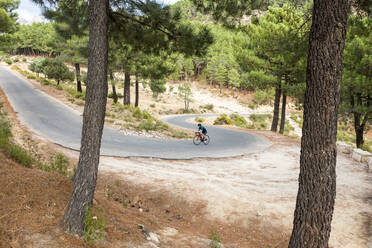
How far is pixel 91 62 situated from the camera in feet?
12.6

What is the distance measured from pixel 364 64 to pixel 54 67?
110 ft

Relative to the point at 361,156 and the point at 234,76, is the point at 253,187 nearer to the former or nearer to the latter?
the point at 361,156

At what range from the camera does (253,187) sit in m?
8.55

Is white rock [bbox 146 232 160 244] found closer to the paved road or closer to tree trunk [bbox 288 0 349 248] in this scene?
tree trunk [bbox 288 0 349 248]

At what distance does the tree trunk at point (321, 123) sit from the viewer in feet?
10.8

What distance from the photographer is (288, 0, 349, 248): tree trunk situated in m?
3.29

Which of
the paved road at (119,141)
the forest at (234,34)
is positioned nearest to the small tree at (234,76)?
the paved road at (119,141)

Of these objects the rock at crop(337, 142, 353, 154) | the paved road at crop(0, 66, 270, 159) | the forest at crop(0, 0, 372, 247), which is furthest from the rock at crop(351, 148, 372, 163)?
the paved road at crop(0, 66, 270, 159)

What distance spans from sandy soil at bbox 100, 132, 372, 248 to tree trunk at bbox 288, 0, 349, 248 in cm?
235

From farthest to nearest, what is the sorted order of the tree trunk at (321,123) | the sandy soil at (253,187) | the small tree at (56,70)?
the small tree at (56,70), the sandy soil at (253,187), the tree trunk at (321,123)

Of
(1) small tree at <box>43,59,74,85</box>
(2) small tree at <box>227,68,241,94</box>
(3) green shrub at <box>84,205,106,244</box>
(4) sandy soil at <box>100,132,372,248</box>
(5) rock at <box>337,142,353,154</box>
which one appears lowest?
(4) sandy soil at <box>100,132,372,248</box>

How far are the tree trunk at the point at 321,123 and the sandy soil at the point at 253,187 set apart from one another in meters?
2.35

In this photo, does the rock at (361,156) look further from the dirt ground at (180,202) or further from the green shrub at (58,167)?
the green shrub at (58,167)

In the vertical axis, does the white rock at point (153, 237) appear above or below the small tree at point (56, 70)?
below
